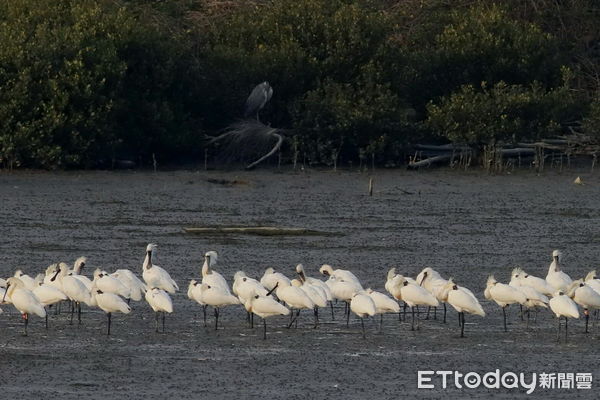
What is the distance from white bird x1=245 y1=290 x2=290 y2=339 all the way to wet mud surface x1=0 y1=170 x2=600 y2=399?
0.69ft

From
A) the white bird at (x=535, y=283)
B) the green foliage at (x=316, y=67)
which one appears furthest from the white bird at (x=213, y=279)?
the green foliage at (x=316, y=67)

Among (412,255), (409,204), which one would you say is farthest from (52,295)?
(409,204)

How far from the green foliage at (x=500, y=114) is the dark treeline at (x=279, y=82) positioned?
28 millimetres

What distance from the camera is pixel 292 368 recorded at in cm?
1214

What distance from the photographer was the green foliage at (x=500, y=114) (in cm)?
2905

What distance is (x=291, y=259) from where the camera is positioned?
18.7m

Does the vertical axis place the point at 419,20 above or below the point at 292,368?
above

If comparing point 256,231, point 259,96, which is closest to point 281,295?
point 256,231

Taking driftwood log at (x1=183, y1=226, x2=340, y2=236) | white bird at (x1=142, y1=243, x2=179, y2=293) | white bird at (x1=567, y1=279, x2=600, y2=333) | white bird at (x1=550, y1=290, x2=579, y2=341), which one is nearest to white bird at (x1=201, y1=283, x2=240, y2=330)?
white bird at (x1=142, y1=243, x2=179, y2=293)

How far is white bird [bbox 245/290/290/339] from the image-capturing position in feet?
44.9

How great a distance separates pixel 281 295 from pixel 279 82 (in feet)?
53.8

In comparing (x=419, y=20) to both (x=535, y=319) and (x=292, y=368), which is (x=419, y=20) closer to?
(x=535, y=319)

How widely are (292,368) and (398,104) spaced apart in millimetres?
17767

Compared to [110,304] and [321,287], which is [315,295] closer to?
[321,287]
